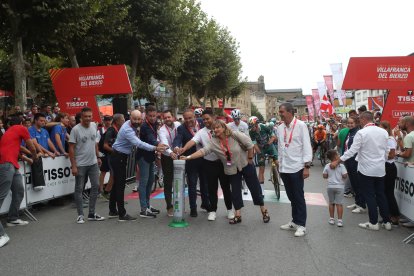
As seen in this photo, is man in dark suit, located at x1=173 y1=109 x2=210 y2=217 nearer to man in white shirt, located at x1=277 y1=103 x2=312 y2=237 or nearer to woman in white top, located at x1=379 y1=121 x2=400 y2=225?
man in white shirt, located at x1=277 y1=103 x2=312 y2=237

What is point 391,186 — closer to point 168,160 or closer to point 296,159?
point 296,159

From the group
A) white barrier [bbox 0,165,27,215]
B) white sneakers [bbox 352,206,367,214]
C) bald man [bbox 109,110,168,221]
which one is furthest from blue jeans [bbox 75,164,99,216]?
white sneakers [bbox 352,206,367,214]

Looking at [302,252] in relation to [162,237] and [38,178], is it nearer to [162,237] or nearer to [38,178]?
[162,237]

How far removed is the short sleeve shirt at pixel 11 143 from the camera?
252 inches

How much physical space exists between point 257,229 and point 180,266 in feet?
7.16

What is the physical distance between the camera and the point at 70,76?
41.5 ft

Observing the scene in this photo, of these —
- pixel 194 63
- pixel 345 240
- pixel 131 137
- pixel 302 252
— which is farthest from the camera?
pixel 194 63

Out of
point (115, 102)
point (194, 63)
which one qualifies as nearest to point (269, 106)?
point (194, 63)

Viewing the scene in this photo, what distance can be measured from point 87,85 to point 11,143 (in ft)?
20.8

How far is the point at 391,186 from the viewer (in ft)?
23.5

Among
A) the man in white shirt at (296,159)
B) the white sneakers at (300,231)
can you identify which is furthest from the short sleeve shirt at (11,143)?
the white sneakers at (300,231)

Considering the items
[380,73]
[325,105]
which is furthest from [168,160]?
[325,105]

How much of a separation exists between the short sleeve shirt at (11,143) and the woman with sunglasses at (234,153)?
2.61 metres

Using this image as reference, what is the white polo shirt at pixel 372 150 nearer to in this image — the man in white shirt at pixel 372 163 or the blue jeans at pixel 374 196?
the man in white shirt at pixel 372 163
